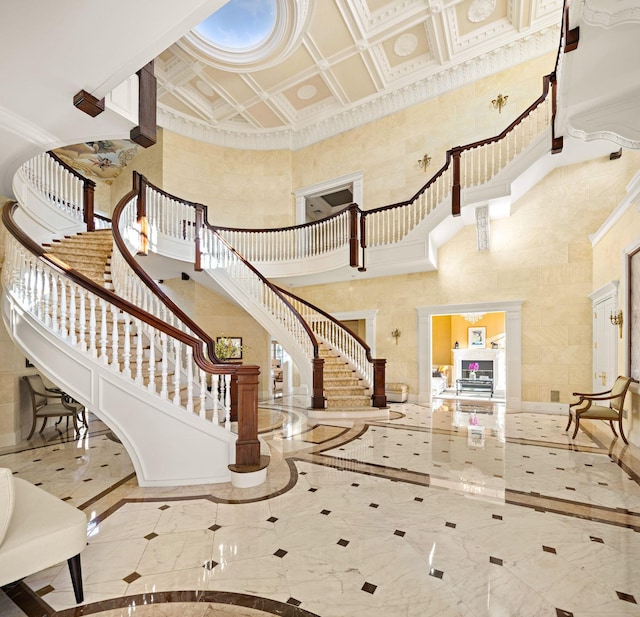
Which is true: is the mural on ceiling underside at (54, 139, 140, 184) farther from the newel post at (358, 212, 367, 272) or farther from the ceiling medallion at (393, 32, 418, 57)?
the ceiling medallion at (393, 32, 418, 57)

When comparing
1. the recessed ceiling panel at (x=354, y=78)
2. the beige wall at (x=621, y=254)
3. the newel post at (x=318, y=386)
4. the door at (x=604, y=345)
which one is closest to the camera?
the beige wall at (x=621, y=254)

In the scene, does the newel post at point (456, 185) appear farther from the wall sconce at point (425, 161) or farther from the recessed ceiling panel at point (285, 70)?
the recessed ceiling panel at point (285, 70)

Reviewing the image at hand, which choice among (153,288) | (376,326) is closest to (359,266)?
(376,326)

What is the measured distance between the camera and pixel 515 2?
7102mm

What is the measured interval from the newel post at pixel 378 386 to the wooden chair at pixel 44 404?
16.6ft

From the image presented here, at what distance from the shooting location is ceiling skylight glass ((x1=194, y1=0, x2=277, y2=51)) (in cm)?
751

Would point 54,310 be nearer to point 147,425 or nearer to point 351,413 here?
point 147,425

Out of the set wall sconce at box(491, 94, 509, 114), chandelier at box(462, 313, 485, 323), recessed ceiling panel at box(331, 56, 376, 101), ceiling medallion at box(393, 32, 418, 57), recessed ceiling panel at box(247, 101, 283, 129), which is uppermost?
ceiling medallion at box(393, 32, 418, 57)

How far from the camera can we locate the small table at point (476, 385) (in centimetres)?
1022

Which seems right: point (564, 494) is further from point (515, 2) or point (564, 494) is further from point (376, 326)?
point (515, 2)

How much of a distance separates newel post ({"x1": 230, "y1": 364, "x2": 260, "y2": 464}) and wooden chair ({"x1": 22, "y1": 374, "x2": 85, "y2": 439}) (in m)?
3.31

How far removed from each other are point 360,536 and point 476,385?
897 cm

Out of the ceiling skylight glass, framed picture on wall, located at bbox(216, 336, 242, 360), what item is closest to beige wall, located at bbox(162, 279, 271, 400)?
framed picture on wall, located at bbox(216, 336, 242, 360)

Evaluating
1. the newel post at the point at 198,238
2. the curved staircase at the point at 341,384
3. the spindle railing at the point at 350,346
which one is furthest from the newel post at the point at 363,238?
the newel post at the point at 198,238
